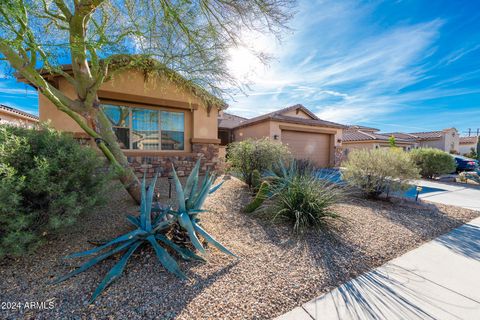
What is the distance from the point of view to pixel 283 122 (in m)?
13.3

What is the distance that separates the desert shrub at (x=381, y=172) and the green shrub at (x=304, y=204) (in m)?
2.45

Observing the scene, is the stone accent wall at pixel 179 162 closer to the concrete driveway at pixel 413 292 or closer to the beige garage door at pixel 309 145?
the beige garage door at pixel 309 145

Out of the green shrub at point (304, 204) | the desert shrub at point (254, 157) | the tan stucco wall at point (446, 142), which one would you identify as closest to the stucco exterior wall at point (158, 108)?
the desert shrub at point (254, 157)

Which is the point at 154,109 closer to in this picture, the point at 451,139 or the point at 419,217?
the point at 419,217

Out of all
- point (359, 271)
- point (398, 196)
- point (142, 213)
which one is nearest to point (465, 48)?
point (398, 196)

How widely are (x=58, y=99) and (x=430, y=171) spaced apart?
57.0 ft

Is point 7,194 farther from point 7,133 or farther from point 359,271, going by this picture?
point 359,271

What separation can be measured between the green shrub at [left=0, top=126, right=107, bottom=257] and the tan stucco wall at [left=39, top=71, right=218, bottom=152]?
4.20 meters

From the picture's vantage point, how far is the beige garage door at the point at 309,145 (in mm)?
13859

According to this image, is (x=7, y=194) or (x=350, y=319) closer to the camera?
(x=350, y=319)

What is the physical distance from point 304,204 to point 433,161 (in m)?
12.8

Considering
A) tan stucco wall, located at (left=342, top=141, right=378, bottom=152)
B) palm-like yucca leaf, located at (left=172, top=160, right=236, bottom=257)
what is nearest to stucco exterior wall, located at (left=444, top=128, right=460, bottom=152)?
tan stucco wall, located at (left=342, top=141, right=378, bottom=152)

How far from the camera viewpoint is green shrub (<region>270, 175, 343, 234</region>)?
4.07 m

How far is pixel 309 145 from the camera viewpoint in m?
14.6
